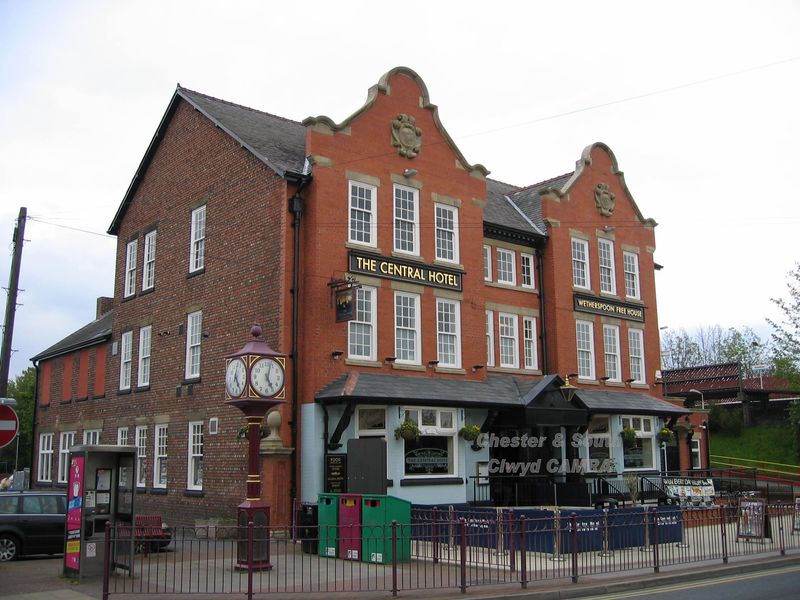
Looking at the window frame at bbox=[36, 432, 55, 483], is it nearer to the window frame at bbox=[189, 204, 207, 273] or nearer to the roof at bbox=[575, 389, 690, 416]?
the window frame at bbox=[189, 204, 207, 273]

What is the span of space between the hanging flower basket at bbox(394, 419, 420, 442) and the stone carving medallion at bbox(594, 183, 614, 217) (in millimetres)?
14264

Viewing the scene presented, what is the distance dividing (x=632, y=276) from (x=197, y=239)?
17446 millimetres

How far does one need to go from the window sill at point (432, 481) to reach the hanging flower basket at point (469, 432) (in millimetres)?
1219

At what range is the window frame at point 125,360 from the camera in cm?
3020

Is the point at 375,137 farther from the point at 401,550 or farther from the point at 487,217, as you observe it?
the point at 401,550

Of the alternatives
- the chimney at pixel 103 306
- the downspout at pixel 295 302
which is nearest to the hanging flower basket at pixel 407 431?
the downspout at pixel 295 302

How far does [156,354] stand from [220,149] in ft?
24.6

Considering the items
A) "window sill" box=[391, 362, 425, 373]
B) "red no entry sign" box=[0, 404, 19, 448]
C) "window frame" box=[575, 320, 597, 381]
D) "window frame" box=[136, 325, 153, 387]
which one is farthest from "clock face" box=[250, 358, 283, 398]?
"window frame" box=[575, 320, 597, 381]

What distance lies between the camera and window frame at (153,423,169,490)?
87.4 ft

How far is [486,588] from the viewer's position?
1380 cm

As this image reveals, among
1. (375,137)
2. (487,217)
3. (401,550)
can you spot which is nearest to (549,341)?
(487,217)

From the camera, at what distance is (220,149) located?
2611 cm

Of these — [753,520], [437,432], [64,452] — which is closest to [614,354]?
[437,432]

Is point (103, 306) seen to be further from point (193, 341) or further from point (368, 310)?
point (368, 310)
